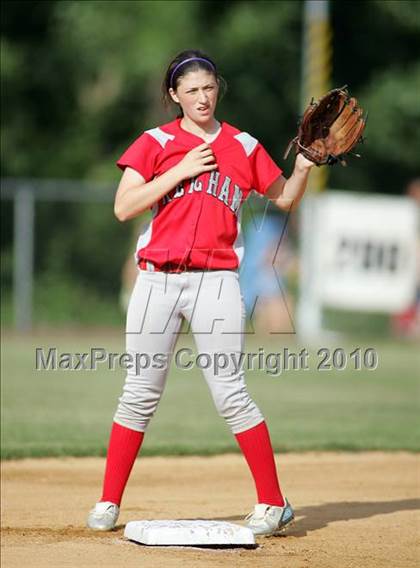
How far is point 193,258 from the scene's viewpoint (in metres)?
4.88

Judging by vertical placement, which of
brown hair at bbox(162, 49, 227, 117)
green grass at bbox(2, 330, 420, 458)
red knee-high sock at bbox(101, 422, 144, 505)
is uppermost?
brown hair at bbox(162, 49, 227, 117)

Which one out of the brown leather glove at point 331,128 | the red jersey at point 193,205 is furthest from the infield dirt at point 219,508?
the brown leather glove at point 331,128

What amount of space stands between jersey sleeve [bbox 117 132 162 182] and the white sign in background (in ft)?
43.4

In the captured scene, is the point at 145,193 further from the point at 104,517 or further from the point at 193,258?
the point at 104,517

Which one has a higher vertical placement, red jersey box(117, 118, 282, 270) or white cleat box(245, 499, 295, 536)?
red jersey box(117, 118, 282, 270)

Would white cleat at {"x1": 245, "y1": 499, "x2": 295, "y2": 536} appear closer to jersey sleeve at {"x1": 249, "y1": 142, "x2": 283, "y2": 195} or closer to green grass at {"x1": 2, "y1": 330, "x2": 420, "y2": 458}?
jersey sleeve at {"x1": 249, "y1": 142, "x2": 283, "y2": 195}

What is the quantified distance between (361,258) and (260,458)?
43.8 feet

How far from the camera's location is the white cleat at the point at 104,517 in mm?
5043

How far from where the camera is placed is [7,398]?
10312 millimetres

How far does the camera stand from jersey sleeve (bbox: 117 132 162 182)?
4.90 meters

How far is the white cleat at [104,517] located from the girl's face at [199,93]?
5.64 feet

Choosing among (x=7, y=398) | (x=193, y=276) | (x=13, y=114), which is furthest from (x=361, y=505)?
(x=13, y=114)

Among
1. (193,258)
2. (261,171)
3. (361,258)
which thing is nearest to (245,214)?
(361,258)

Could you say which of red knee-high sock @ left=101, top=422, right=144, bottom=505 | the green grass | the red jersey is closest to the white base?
red knee-high sock @ left=101, top=422, right=144, bottom=505
